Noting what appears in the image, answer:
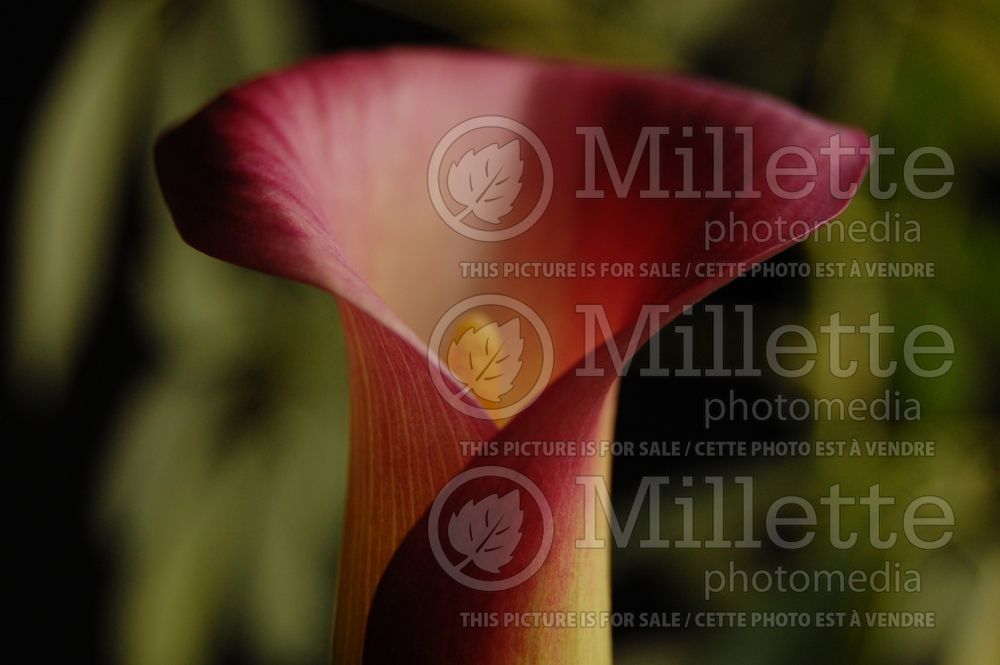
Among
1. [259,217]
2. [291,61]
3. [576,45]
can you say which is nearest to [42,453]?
[291,61]

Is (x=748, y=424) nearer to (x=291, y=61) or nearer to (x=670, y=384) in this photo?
(x=670, y=384)

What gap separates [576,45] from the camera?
0.47 m

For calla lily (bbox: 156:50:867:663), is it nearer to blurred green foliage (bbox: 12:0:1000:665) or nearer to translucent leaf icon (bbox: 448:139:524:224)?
translucent leaf icon (bbox: 448:139:524:224)

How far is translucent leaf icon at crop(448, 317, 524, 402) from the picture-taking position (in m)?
0.23

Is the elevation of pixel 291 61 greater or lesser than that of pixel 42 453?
greater

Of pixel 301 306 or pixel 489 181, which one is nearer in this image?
pixel 489 181

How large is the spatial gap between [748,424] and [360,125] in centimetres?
37

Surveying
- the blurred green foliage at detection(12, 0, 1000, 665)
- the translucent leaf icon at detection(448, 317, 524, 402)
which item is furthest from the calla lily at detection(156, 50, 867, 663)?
the blurred green foliage at detection(12, 0, 1000, 665)

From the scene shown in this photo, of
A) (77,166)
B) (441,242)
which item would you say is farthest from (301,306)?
(441,242)

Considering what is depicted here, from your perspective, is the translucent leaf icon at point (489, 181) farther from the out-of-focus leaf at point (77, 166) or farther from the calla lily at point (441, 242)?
A: the out-of-focus leaf at point (77, 166)

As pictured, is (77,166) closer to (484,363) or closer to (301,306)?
(301,306)

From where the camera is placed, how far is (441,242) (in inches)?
10.1

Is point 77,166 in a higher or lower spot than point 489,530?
higher

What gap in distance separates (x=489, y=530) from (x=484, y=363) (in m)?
0.07
